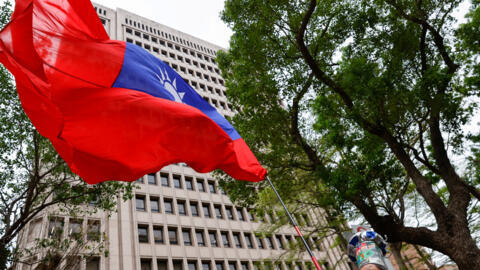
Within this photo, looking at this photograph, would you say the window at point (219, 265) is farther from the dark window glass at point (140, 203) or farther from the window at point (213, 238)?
the dark window glass at point (140, 203)

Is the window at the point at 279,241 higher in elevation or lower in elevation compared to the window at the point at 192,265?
higher

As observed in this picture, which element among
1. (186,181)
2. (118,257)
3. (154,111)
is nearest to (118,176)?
(154,111)

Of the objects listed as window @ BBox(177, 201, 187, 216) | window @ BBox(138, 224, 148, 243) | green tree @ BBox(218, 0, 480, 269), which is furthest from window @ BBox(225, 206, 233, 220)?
green tree @ BBox(218, 0, 480, 269)

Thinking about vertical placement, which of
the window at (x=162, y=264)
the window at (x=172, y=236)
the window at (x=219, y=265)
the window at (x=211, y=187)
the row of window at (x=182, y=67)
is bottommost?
the window at (x=219, y=265)

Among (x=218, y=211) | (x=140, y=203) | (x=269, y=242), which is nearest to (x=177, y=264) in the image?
(x=140, y=203)

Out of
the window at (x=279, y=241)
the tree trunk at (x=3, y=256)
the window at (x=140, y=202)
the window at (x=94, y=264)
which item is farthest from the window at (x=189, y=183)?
the tree trunk at (x=3, y=256)

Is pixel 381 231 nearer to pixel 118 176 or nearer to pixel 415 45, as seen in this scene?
pixel 415 45

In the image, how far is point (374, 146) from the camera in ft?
34.4

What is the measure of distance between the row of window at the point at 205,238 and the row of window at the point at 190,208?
1.53 meters

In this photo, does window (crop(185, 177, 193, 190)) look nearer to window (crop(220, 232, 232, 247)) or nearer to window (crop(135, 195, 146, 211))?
window (crop(135, 195, 146, 211))

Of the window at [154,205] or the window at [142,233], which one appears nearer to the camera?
the window at [142,233]

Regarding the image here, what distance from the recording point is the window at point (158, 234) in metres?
22.9

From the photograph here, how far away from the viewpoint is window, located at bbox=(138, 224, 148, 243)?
72.7 ft

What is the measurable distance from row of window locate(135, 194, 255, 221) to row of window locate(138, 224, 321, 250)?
153 cm
